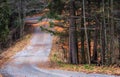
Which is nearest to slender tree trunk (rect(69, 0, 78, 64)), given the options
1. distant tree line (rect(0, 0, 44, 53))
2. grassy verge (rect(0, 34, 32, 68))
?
grassy verge (rect(0, 34, 32, 68))

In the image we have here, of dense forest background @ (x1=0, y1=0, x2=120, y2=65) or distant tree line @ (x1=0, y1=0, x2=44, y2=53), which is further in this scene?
distant tree line @ (x1=0, y1=0, x2=44, y2=53)

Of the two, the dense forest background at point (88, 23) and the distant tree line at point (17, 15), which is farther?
the distant tree line at point (17, 15)

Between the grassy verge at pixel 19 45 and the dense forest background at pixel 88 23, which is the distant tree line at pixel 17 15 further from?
the dense forest background at pixel 88 23

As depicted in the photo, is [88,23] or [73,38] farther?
[88,23]

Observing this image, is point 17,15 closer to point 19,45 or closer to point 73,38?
point 19,45

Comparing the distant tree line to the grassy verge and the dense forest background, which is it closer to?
the grassy verge

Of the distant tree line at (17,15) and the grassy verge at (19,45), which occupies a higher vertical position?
the distant tree line at (17,15)

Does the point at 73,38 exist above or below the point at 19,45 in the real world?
above

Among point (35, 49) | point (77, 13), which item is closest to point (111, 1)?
point (77, 13)

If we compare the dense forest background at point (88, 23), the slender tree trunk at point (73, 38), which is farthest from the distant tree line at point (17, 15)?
the slender tree trunk at point (73, 38)

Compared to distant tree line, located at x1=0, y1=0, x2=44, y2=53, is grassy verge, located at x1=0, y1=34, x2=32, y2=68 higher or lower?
lower

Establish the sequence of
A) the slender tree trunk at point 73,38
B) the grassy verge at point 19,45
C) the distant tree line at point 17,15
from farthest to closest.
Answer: the distant tree line at point 17,15, the grassy verge at point 19,45, the slender tree trunk at point 73,38

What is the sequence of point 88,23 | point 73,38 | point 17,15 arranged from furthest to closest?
point 17,15 → point 88,23 → point 73,38

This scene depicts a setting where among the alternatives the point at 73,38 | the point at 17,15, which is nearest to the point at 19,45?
the point at 17,15
